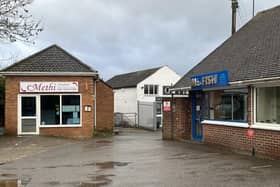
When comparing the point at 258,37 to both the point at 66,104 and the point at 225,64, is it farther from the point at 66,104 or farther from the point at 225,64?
the point at 66,104

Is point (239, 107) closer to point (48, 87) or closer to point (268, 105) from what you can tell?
point (268, 105)

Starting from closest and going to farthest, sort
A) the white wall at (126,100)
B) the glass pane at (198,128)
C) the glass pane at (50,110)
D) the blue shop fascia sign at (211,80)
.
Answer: the blue shop fascia sign at (211,80)
the glass pane at (198,128)
the glass pane at (50,110)
the white wall at (126,100)

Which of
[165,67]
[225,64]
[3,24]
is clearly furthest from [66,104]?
[165,67]

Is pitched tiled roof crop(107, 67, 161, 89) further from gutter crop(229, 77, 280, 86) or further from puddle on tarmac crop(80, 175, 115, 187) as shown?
puddle on tarmac crop(80, 175, 115, 187)

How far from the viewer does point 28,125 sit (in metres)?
22.1

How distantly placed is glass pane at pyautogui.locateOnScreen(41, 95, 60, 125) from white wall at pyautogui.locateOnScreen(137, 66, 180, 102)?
20008mm

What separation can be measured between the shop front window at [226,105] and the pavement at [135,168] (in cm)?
134

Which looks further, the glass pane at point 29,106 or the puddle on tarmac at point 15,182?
the glass pane at point 29,106

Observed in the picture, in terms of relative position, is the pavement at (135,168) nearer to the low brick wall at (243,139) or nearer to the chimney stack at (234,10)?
the low brick wall at (243,139)

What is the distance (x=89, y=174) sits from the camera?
10547mm

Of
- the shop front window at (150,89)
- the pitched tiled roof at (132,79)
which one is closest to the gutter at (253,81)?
the shop front window at (150,89)

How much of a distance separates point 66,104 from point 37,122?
1815mm

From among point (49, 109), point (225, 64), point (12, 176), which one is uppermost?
point (225, 64)

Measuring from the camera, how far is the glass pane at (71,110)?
22391mm
